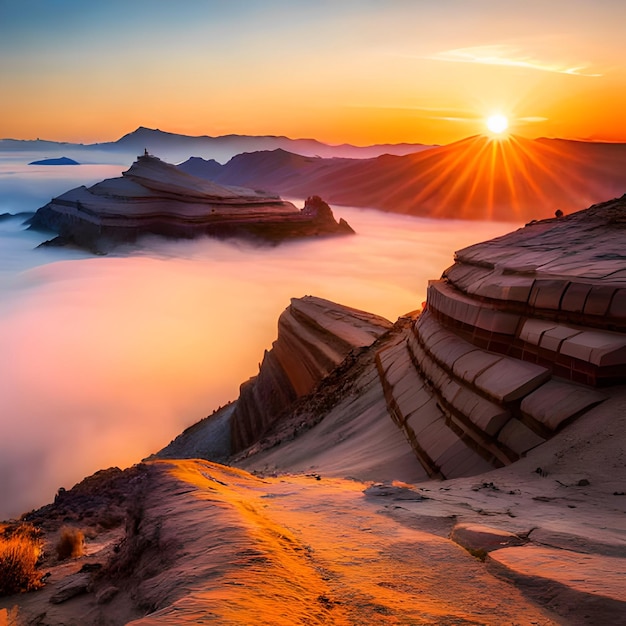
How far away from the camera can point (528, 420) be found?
5398mm

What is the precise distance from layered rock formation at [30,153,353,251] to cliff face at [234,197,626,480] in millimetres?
68430

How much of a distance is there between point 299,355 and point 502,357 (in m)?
10.5

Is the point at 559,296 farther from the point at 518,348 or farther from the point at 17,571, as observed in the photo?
the point at 17,571

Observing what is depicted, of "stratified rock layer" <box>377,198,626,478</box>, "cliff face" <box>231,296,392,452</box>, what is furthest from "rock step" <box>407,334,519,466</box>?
"cliff face" <box>231,296,392,452</box>

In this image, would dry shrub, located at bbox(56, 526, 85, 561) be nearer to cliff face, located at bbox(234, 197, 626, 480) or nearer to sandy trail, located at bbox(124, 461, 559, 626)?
sandy trail, located at bbox(124, 461, 559, 626)

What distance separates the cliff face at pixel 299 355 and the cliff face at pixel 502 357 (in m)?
4.22

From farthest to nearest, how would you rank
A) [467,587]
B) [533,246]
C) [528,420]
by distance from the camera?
[533,246] → [528,420] → [467,587]

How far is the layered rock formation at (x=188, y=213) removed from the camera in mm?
77188

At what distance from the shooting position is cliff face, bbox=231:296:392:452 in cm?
1528

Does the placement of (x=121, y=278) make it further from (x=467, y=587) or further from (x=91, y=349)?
(x=467, y=587)

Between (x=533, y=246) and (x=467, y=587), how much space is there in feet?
22.6

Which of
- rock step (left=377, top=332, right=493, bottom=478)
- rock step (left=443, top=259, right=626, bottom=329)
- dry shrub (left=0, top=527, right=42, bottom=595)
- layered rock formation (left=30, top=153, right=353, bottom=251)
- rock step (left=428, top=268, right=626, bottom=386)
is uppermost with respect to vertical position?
layered rock formation (left=30, top=153, right=353, bottom=251)

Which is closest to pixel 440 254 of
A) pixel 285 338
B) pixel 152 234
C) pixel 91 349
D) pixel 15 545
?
pixel 152 234

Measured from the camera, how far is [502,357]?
6.60 metres
